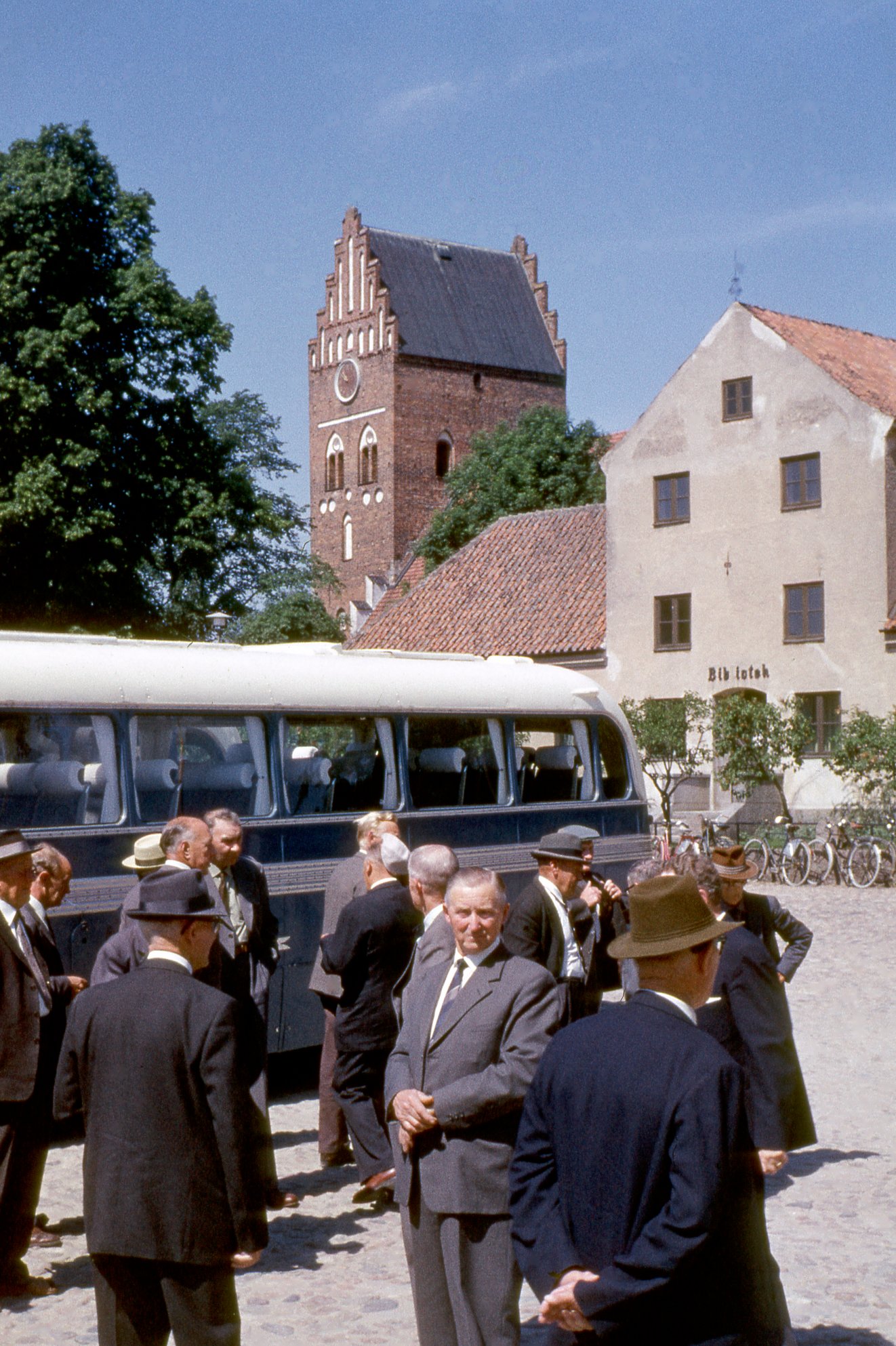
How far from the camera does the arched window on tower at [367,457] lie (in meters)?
80.8

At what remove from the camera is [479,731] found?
13.8 m

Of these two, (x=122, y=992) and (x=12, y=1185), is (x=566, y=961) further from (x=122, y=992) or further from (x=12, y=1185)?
(x=122, y=992)

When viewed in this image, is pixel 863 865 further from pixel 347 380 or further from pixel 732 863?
pixel 347 380

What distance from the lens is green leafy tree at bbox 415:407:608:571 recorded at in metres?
59.5

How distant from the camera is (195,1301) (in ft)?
15.8

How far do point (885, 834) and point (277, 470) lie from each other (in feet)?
144

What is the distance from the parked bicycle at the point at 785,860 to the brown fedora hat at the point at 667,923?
87.6 ft

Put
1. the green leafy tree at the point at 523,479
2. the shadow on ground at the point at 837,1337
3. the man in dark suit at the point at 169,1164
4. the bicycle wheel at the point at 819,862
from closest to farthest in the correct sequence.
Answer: the man in dark suit at the point at 169,1164 → the shadow on ground at the point at 837,1337 → the bicycle wheel at the point at 819,862 → the green leafy tree at the point at 523,479

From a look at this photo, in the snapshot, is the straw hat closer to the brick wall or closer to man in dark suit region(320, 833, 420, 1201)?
man in dark suit region(320, 833, 420, 1201)

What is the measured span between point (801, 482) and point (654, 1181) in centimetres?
3743

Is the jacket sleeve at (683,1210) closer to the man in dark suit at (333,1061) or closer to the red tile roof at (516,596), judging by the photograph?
the man in dark suit at (333,1061)

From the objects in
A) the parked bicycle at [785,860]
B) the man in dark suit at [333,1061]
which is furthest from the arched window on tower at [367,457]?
the man in dark suit at [333,1061]

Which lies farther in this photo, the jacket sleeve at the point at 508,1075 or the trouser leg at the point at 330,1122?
the trouser leg at the point at 330,1122

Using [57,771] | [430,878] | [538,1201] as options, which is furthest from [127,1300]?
[57,771]
